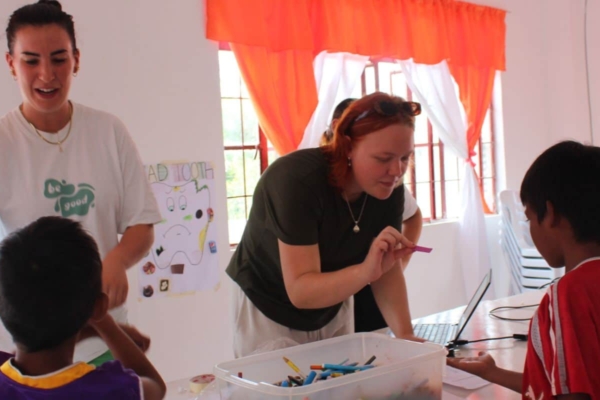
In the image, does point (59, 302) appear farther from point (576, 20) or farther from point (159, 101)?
point (576, 20)

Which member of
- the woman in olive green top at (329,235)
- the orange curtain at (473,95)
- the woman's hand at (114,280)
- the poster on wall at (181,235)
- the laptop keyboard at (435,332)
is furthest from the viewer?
the orange curtain at (473,95)

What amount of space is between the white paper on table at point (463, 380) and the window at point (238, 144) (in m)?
2.32

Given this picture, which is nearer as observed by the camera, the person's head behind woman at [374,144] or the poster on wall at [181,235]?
the person's head behind woman at [374,144]

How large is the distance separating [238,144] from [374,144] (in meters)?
2.32

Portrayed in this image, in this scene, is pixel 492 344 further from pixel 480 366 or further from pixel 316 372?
pixel 316 372

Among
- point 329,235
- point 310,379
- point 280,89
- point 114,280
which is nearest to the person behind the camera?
point 310,379

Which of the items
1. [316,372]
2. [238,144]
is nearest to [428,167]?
[238,144]

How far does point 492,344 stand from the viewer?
6.30 ft

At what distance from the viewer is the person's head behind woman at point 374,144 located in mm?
1569

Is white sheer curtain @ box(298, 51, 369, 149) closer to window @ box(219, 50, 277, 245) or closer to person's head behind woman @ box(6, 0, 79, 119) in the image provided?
window @ box(219, 50, 277, 245)

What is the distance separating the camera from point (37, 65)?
1.49 metres

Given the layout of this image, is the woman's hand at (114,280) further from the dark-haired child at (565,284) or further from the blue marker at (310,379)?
the dark-haired child at (565,284)

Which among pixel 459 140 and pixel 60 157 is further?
pixel 459 140

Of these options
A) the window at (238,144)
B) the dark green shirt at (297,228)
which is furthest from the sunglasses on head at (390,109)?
the window at (238,144)
